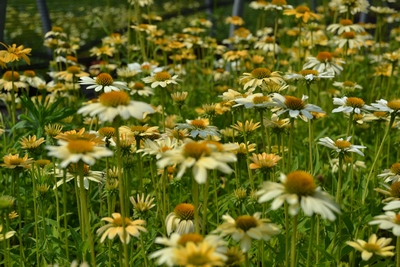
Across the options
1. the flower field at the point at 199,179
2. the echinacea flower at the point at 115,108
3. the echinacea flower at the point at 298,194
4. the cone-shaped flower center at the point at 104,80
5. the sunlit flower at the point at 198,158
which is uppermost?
the echinacea flower at the point at 115,108

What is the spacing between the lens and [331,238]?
1.79 metres

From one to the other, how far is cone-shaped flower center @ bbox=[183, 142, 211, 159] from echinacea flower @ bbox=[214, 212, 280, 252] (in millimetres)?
150

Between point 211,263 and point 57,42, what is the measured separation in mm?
2830

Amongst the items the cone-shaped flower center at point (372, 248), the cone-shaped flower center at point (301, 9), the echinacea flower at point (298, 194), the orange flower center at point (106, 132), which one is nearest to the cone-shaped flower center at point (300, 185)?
the echinacea flower at point (298, 194)

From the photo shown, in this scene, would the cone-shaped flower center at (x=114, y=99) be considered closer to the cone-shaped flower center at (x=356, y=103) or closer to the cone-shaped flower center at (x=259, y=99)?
the cone-shaped flower center at (x=259, y=99)

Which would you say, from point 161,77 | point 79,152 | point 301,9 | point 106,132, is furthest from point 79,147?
point 301,9

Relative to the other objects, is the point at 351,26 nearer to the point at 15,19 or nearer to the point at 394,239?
the point at 394,239

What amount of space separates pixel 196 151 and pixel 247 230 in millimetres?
190

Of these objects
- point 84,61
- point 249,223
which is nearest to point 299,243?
point 249,223

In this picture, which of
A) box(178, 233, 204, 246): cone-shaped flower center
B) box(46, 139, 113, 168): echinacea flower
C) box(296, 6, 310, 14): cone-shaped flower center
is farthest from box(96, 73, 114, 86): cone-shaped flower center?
box(296, 6, 310, 14): cone-shaped flower center

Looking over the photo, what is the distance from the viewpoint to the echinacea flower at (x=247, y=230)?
1021 millimetres

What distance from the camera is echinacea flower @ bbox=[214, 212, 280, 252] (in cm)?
102

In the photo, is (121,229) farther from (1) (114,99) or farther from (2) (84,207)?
(1) (114,99)

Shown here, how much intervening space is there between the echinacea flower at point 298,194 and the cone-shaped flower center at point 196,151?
0.44 feet
